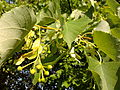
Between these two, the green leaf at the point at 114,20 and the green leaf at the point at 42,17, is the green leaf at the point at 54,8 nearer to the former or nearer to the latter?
the green leaf at the point at 42,17

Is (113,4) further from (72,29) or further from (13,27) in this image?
(13,27)

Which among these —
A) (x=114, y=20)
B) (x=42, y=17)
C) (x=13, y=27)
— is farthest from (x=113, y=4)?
(x=13, y=27)

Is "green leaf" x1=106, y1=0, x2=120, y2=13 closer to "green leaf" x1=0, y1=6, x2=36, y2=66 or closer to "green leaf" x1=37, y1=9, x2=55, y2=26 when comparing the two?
"green leaf" x1=37, y1=9, x2=55, y2=26

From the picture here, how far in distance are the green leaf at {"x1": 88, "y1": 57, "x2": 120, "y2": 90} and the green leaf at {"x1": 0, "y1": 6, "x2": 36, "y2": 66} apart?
0.26m

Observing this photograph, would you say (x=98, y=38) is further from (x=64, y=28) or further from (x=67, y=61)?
(x=67, y=61)

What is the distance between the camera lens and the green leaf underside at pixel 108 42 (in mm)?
711

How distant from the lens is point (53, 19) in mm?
894

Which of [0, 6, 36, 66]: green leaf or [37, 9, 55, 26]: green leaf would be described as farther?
[37, 9, 55, 26]: green leaf

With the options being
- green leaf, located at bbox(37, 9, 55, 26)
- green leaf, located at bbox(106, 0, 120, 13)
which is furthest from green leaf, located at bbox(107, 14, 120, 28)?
green leaf, located at bbox(37, 9, 55, 26)

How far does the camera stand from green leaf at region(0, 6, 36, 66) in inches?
24.6

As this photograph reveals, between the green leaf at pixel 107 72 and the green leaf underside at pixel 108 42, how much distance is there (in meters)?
0.04

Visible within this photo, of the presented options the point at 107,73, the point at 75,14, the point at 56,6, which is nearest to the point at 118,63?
the point at 107,73

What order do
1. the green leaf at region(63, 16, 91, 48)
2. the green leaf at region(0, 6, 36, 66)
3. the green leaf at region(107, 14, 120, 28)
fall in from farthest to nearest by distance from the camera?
the green leaf at region(107, 14, 120, 28) → the green leaf at region(63, 16, 91, 48) → the green leaf at region(0, 6, 36, 66)

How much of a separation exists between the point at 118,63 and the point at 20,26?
0.35 meters
